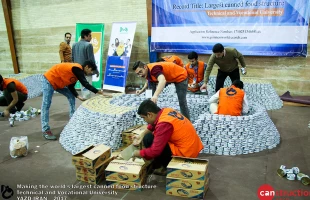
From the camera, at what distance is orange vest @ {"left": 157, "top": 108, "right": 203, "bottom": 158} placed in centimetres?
253

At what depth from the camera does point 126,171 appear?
2.61m

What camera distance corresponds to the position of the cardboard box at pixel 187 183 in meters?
2.43

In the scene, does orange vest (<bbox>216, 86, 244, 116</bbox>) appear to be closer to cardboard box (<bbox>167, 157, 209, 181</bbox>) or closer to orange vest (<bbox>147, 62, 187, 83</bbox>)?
orange vest (<bbox>147, 62, 187, 83</bbox>)

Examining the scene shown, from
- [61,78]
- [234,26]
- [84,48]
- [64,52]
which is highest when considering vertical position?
[234,26]

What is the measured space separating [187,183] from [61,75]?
2414 mm

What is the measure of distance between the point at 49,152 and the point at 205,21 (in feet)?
15.5

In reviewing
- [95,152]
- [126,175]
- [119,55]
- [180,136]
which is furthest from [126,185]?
[119,55]

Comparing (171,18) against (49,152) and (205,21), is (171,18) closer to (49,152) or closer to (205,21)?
(205,21)

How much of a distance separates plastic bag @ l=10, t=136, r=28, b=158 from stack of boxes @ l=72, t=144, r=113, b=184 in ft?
3.56

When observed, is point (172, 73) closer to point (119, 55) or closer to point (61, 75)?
point (61, 75)

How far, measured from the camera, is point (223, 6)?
249 inches

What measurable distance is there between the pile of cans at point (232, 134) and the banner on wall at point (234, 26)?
10.5ft

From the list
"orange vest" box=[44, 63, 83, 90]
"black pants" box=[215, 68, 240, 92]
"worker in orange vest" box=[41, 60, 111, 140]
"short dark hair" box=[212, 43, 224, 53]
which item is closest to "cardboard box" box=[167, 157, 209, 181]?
"worker in orange vest" box=[41, 60, 111, 140]

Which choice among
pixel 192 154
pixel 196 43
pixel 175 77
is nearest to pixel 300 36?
pixel 196 43
